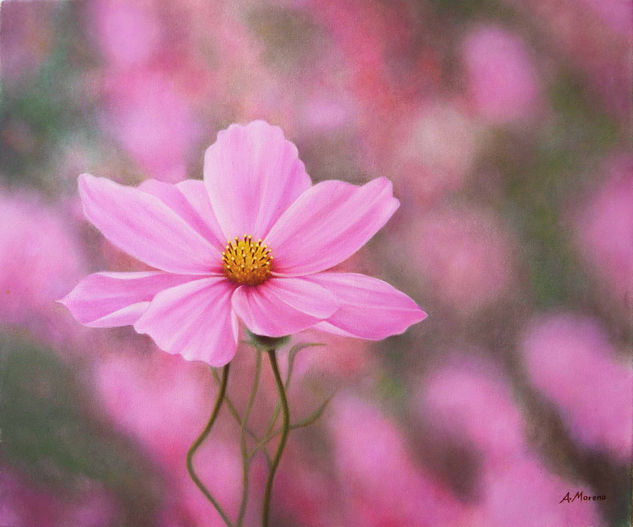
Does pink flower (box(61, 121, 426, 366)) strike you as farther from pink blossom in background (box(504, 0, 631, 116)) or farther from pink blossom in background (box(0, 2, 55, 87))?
pink blossom in background (box(504, 0, 631, 116))

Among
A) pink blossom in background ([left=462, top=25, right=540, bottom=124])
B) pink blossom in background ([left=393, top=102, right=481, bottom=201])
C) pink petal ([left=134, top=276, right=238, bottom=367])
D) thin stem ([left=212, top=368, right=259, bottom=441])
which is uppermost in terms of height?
pink blossom in background ([left=462, top=25, right=540, bottom=124])

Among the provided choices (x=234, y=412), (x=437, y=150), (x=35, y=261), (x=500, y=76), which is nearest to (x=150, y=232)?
(x=35, y=261)

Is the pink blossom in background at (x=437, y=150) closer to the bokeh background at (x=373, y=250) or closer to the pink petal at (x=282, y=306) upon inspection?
the bokeh background at (x=373, y=250)

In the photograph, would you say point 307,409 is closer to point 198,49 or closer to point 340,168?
point 340,168

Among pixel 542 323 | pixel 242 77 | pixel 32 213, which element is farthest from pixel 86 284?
A: pixel 542 323

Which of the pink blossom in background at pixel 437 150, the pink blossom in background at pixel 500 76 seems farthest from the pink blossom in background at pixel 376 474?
the pink blossom in background at pixel 500 76

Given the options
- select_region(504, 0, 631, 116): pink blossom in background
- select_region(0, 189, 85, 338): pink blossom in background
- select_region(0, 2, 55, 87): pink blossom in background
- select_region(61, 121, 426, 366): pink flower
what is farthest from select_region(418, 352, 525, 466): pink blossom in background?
select_region(0, 2, 55, 87): pink blossom in background
